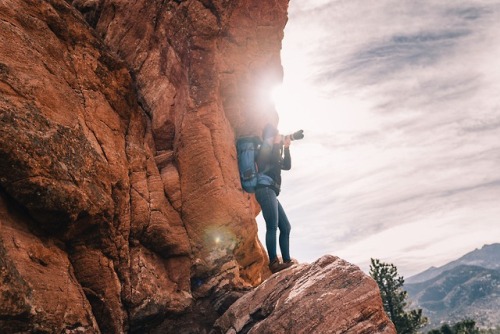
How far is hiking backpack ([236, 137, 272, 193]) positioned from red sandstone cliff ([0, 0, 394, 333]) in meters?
0.47

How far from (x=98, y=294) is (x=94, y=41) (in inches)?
350

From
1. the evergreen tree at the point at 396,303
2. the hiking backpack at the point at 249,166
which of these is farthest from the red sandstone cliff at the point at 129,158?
the evergreen tree at the point at 396,303

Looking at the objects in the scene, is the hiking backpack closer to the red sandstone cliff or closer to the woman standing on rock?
the woman standing on rock

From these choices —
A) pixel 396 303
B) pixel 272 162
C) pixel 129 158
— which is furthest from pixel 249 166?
pixel 396 303

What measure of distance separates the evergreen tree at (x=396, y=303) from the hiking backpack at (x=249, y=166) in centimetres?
4654

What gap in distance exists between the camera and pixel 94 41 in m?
13.3

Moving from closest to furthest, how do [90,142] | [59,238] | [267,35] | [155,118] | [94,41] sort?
[59,238] → [90,142] → [94,41] → [155,118] → [267,35]

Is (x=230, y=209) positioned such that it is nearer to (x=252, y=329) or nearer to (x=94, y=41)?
(x=252, y=329)

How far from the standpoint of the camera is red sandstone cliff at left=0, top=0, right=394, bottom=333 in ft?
29.1

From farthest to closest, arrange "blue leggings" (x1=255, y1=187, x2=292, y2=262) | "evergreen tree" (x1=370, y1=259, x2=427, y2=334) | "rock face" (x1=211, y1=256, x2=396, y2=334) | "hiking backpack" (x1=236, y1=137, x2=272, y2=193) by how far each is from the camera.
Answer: "evergreen tree" (x1=370, y1=259, x2=427, y2=334) < "hiking backpack" (x1=236, y1=137, x2=272, y2=193) < "blue leggings" (x1=255, y1=187, x2=292, y2=262) < "rock face" (x1=211, y1=256, x2=396, y2=334)

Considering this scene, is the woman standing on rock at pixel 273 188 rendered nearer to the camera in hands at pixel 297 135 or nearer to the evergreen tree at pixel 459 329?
the camera in hands at pixel 297 135

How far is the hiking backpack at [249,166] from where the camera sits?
15.8 m

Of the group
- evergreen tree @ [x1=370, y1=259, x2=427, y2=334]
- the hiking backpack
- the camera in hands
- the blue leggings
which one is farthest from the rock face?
evergreen tree @ [x1=370, y1=259, x2=427, y2=334]

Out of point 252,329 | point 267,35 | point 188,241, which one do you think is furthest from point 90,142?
point 267,35
